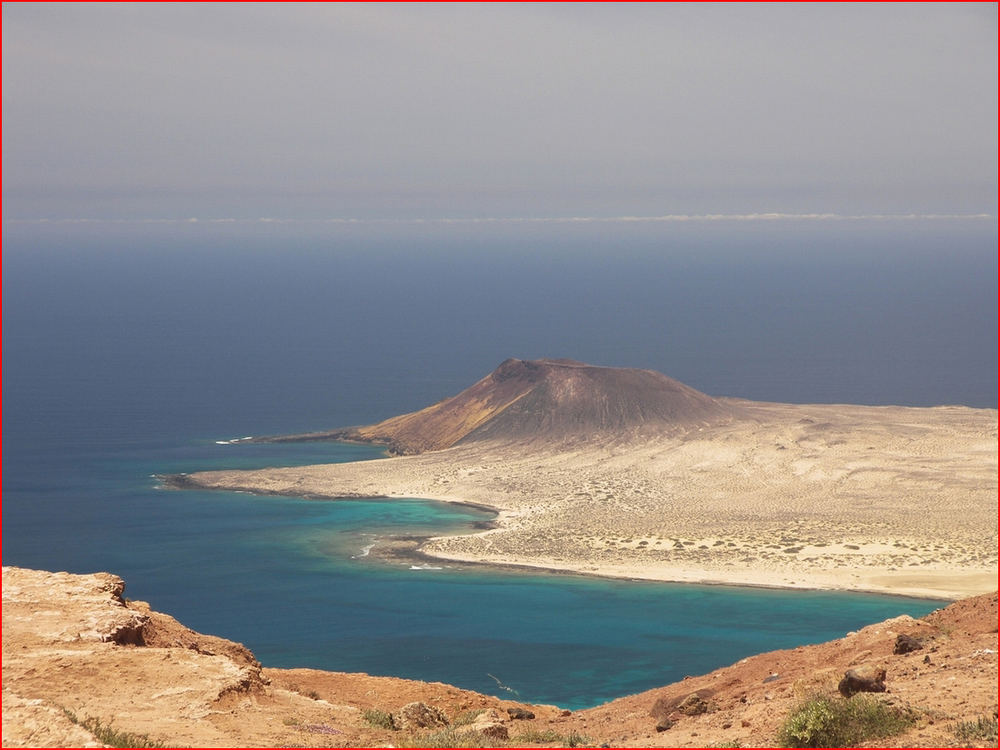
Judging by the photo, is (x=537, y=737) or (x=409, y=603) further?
(x=409, y=603)

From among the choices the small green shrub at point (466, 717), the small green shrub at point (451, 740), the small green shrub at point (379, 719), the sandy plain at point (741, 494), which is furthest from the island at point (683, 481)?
the small green shrub at point (451, 740)

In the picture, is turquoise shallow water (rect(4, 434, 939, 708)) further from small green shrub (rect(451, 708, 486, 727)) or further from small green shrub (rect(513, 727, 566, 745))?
small green shrub (rect(513, 727, 566, 745))

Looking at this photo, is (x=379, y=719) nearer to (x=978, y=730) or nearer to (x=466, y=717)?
(x=466, y=717)

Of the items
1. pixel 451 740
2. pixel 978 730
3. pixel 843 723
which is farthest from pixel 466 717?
pixel 978 730

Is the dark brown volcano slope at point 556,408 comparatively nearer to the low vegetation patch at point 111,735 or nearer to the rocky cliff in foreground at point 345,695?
the rocky cliff in foreground at point 345,695

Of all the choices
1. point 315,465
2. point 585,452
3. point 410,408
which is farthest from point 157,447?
point 585,452

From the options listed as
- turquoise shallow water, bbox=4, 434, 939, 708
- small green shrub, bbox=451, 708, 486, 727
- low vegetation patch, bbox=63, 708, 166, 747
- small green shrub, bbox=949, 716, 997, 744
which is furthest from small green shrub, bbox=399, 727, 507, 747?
turquoise shallow water, bbox=4, 434, 939, 708
